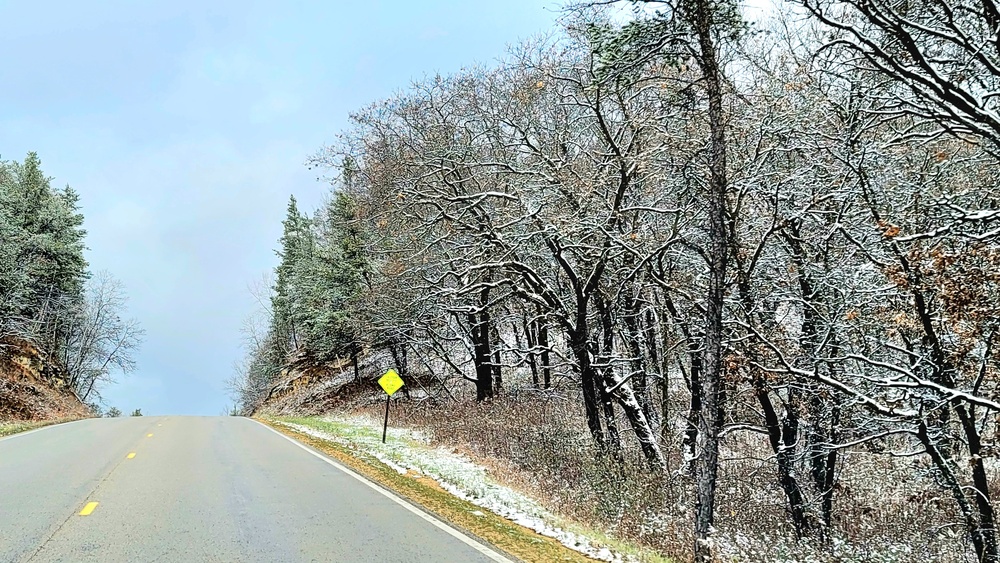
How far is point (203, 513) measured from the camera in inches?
318

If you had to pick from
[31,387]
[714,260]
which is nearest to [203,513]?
[714,260]

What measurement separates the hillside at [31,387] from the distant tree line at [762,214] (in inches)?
884

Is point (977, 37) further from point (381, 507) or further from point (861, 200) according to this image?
point (381, 507)

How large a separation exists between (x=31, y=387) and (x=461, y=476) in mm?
30677

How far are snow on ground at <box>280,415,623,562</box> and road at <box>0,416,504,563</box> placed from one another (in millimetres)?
1281

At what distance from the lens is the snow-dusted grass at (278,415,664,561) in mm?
7773

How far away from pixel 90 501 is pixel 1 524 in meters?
1.51

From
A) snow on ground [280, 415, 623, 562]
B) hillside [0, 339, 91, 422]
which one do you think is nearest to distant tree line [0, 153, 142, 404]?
hillside [0, 339, 91, 422]

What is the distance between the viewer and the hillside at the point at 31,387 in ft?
92.2

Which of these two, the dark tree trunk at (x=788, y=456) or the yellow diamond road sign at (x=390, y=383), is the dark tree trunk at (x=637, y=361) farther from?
the yellow diamond road sign at (x=390, y=383)

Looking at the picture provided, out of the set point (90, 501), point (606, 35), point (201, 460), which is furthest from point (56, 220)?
point (606, 35)

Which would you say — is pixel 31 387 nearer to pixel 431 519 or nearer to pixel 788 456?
pixel 431 519

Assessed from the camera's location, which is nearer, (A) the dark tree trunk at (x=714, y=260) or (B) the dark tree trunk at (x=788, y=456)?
(A) the dark tree trunk at (x=714, y=260)

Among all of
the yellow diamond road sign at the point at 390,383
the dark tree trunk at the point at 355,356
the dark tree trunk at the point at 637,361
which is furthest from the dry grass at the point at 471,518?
the dark tree trunk at the point at 355,356
